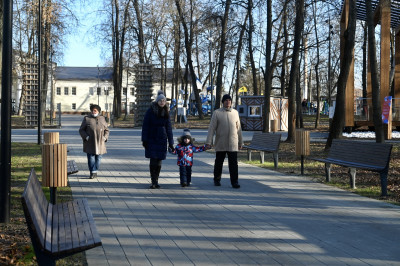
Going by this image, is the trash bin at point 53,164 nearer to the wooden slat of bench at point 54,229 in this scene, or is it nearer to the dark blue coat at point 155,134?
the wooden slat of bench at point 54,229

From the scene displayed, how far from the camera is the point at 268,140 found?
16031 millimetres

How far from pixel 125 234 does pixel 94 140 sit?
5.73 m

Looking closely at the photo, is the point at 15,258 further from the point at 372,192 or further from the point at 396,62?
the point at 396,62

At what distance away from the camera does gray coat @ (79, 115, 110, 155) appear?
40.9ft

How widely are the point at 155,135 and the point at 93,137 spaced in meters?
1.99

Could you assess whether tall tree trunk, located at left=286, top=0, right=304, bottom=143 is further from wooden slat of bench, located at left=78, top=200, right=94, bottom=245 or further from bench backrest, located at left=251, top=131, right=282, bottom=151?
wooden slat of bench, located at left=78, top=200, right=94, bottom=245

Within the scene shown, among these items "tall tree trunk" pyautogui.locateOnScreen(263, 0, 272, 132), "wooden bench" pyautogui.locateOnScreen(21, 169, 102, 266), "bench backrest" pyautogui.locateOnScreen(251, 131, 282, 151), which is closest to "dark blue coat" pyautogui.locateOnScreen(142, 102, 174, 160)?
"wooden bench" pyautogui.locateOnScreen(21, 169, 102, 266)

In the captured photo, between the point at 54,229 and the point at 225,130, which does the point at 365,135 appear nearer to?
the point at 225,130

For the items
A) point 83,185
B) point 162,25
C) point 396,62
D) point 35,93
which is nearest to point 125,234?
point 83,185

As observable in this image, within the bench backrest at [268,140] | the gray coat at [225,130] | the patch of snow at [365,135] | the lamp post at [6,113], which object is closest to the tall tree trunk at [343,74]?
the bench backrest at [268,140]

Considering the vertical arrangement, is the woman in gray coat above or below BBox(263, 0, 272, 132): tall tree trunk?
below

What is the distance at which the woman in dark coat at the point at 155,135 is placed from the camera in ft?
36.3

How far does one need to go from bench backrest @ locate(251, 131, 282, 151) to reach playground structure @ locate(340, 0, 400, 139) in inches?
395

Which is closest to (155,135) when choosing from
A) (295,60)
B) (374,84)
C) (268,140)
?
(268,140)
